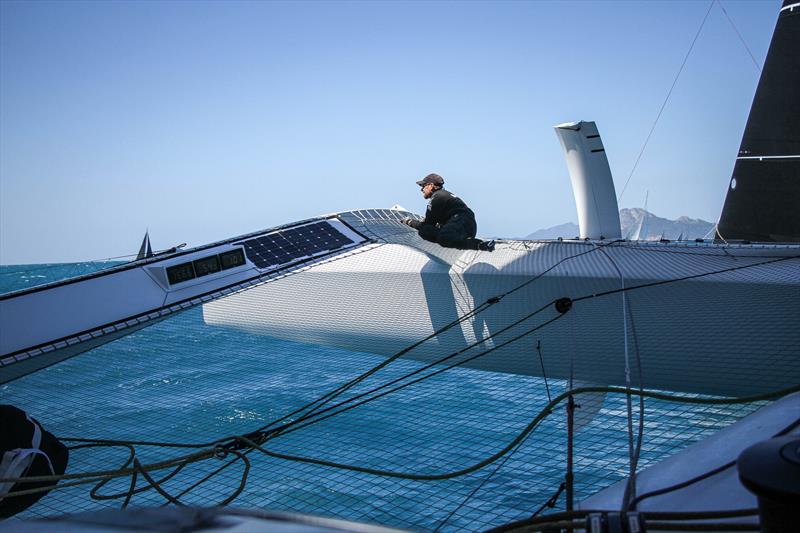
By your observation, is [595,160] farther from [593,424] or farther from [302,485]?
[302,485]

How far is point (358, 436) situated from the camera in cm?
705

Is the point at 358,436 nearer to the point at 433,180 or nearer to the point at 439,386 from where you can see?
the point at 439,386

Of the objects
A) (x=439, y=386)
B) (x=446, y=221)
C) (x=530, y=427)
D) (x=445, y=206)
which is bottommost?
(x=439, y=386)

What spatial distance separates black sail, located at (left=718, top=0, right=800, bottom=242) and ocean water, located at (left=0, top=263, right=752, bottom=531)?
15.6 feet

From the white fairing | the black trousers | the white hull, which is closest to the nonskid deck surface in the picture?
the white hull

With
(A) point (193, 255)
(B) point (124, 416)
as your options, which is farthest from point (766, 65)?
(B) point (124, 416)

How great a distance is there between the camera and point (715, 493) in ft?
6.40

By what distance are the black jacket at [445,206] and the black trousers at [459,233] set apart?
0.31 ft

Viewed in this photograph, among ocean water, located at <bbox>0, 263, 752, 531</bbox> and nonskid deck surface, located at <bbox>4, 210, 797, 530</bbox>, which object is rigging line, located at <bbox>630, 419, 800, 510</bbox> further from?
nonskid deck surface, located at <bbox>4, 210, 797, 530</bbox>

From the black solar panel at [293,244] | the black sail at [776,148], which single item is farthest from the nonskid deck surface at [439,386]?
the black sail at [776,148]

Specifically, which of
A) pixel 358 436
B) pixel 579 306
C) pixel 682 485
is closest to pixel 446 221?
pixel 579 306

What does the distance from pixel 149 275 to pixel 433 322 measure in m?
2.99

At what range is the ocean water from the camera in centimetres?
539

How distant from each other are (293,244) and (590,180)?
4707mm
